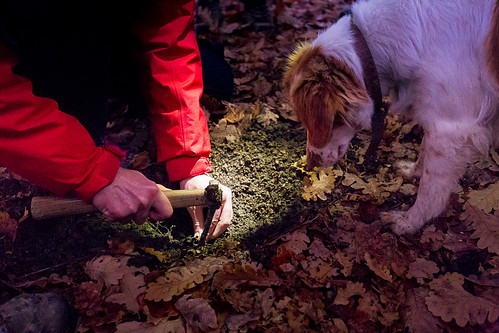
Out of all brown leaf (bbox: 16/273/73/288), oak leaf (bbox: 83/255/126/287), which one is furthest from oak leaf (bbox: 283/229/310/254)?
brown leaf (bbox: 16/273/73/288)

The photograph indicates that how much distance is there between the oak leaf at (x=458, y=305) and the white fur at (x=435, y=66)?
688 mm

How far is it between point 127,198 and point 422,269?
1.97 metres

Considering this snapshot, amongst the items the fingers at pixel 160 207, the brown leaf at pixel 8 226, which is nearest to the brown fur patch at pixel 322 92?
the fingers at pixel 160 207

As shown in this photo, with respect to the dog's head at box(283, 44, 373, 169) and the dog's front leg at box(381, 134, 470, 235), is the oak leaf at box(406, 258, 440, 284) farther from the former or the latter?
the dog's head at box(283, 44, 373, 169)

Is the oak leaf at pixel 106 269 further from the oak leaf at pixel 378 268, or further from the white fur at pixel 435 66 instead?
the white fur at pixel 435 66

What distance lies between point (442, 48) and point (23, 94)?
235 cm

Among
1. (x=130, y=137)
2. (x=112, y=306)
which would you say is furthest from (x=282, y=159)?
(x=112, y=306)

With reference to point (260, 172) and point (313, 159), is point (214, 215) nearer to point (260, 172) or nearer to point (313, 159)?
point (260, 172)

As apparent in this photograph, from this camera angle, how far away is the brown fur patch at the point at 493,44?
6.19 feet

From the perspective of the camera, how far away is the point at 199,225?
253 cm

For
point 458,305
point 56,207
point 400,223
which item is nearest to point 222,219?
point 56,207

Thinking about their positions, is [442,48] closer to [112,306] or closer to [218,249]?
[218,249]

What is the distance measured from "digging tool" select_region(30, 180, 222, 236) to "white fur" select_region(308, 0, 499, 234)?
1057mm

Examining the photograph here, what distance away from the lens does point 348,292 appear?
2.10 m
